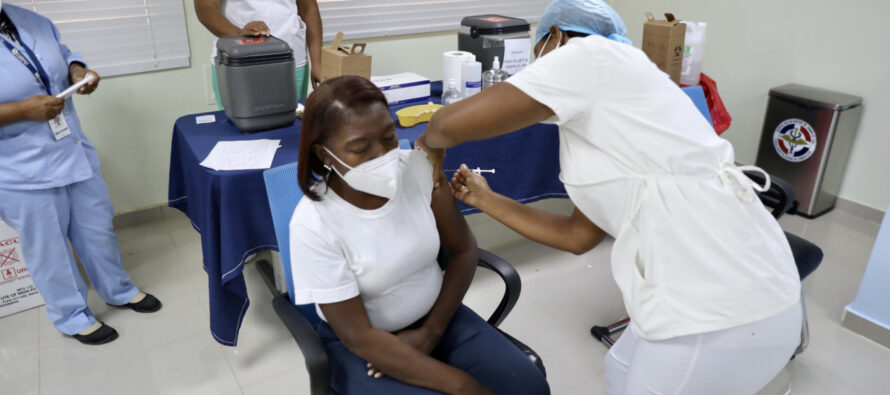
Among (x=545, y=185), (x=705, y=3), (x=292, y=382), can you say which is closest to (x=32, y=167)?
(x=292, y=382)

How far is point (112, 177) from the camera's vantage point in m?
3.24

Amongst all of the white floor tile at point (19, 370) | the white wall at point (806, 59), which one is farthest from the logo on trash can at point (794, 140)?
the white floor tile at point (19, 370)

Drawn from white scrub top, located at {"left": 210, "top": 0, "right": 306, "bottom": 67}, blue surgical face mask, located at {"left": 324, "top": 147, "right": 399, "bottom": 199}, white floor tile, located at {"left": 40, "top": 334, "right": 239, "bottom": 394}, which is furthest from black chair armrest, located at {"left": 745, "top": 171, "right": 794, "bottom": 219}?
white scrub top, located at {"left": 210, "top": 0, "right": 306, "bottom": 67}

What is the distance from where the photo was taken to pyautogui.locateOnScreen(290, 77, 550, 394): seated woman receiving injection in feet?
4.20

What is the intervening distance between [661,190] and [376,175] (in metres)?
0.59

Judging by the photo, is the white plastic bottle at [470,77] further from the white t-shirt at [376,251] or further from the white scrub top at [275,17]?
the white t-shirt at [376,251]

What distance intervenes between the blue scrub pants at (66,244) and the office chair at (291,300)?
120 centimetres

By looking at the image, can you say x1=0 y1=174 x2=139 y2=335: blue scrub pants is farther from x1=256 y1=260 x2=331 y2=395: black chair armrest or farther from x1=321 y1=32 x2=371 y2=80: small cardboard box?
x1=256 y1=260 x2=331 y2=395: black chair armrest

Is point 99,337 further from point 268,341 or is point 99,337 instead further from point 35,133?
point 35,133

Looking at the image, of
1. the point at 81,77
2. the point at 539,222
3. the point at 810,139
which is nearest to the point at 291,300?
the point at 539,222

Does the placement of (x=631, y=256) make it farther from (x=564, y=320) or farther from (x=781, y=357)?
(x=564, y=320)

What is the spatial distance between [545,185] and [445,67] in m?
0.68

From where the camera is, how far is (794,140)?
3459 mm

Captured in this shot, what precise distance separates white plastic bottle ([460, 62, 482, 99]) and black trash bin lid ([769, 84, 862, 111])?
2.02 meters
